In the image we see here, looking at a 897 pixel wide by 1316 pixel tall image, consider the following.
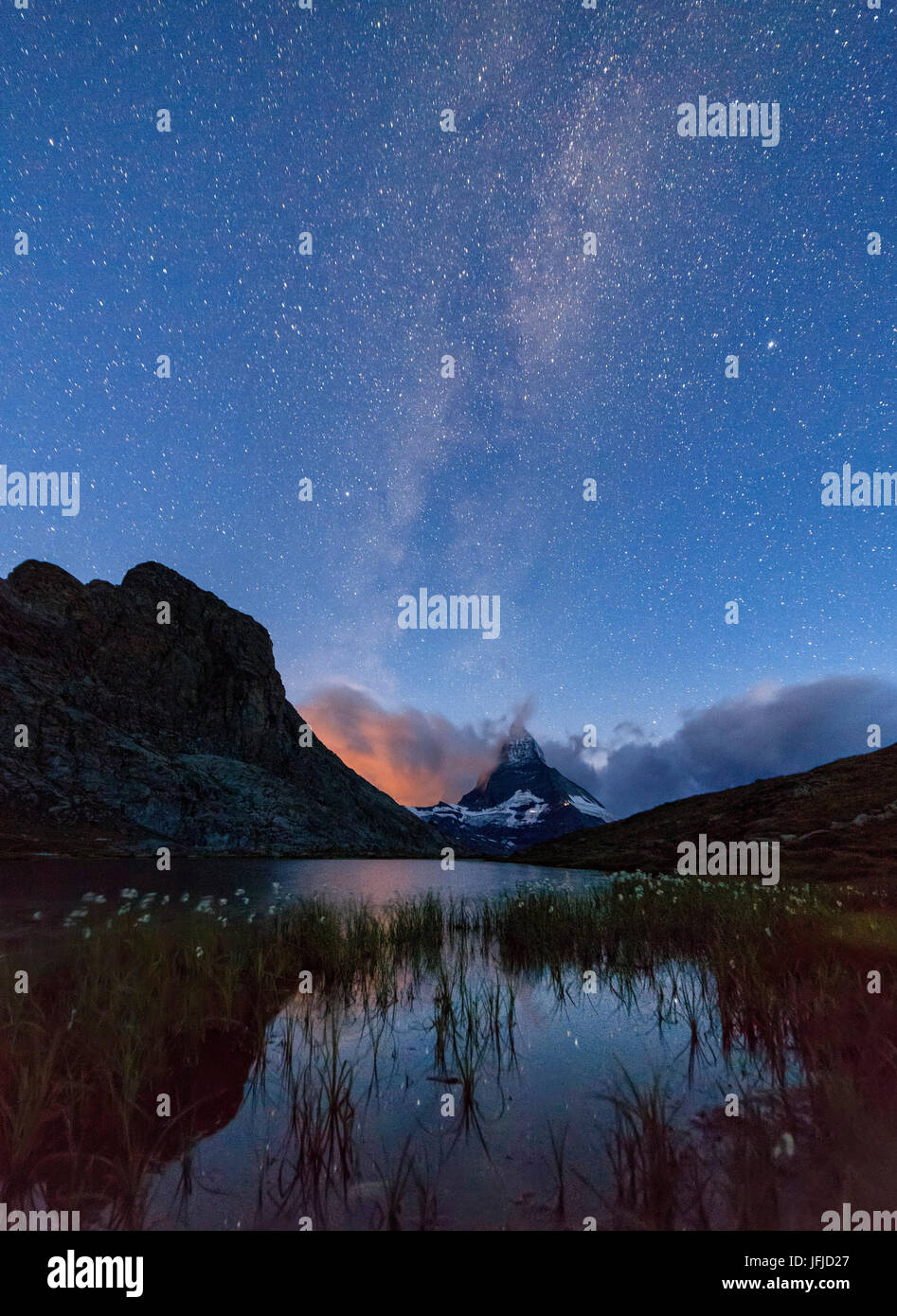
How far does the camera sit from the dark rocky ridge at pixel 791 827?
37688 mm

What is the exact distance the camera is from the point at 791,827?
53.5 metres

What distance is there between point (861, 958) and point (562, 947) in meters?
6.25

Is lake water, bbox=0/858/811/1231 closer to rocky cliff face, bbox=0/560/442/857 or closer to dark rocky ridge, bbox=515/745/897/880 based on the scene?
dark rocky ridge, bbox=515/745/897/880

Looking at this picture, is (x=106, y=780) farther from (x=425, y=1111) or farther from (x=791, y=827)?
(x=425, y=1111)

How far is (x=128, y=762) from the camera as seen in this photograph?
498 ft

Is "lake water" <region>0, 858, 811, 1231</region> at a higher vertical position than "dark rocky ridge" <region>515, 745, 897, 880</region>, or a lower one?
higher

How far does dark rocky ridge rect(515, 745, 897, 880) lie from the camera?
124ft

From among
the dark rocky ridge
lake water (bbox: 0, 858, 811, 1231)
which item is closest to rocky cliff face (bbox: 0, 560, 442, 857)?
the dark rocky ridge

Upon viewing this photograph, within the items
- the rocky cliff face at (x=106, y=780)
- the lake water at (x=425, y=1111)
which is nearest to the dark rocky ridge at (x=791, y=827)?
the lake water at (x=425, y=1111)

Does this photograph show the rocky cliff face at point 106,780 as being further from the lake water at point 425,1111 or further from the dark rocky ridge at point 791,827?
the lake water at point 425,1111

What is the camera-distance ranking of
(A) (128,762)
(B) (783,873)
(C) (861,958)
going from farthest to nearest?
(A) (128,762), (B) (783,873), (C) (861,958)

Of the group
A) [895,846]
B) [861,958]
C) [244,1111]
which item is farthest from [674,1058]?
[895,846]

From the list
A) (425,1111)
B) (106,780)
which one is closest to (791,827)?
(425,1111)
